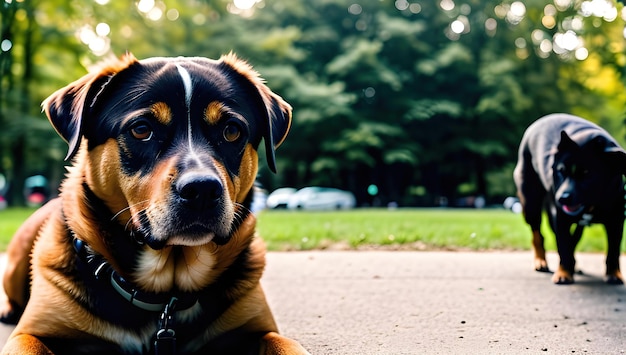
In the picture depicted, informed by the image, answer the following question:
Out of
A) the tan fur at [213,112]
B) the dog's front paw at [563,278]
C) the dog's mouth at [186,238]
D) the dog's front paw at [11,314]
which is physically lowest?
the dog's front paw at [11,314]

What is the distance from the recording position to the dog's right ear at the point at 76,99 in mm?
2424

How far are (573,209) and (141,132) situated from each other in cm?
327

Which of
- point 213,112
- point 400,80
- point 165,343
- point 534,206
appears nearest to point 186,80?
point 213,112

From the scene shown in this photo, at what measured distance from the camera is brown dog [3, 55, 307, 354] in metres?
2.29

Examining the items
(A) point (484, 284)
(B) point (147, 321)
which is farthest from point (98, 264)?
(A) point (484, 284)

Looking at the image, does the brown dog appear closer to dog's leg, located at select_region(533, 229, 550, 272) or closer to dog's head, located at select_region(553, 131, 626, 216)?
dog's head, located at select_region(553, 131, 626, 216)

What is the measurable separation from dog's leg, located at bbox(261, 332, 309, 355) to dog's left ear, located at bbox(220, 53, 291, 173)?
921 mm

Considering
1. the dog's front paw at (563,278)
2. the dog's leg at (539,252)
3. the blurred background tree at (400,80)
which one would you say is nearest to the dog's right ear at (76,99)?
the dog's front paw at (563,278)

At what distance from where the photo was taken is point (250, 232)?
8.93 ft

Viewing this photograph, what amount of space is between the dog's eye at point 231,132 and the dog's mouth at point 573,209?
2.79 meters

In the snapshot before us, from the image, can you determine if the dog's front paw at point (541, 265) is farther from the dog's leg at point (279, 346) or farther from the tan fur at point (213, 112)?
the tan fur at point (213, 112)

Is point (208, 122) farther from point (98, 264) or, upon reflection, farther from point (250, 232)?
point (98, 264)

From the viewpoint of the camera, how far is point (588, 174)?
4180 mm

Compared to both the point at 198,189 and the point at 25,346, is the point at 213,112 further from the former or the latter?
the point at 25,346
